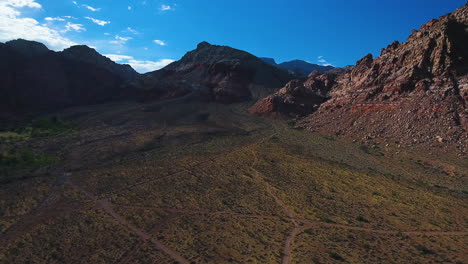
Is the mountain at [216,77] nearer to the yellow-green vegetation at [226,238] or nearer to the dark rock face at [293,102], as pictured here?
the dark rock face at [293,102]

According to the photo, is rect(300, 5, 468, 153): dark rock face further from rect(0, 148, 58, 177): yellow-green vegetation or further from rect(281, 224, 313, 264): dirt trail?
rect(0, 148, 58, 177): yellow-green vegetation

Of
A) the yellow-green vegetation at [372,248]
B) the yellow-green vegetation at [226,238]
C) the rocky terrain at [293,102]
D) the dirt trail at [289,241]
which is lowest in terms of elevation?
the yellow-green vegetation at [226,238]

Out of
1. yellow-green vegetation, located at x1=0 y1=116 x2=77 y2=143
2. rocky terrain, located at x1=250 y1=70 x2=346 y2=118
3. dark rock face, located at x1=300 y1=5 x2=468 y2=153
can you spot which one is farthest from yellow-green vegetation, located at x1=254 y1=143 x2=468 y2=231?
yellow-green vegetation, located at x1=0 y1=116 x2=77 y2=143

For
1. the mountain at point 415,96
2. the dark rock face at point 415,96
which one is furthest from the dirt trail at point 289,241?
the dark rock face at point 415,96

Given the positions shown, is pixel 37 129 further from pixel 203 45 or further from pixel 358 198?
pixel 203 45

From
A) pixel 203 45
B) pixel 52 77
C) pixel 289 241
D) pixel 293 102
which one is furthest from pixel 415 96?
pixel 203 45

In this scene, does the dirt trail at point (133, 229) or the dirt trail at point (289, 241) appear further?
the dirt trail at point (133, 229)
